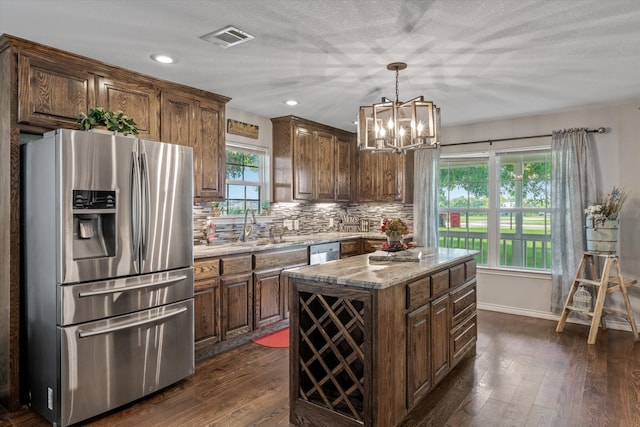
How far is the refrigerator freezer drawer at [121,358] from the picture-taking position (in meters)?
2.35

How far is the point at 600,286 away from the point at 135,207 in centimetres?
436

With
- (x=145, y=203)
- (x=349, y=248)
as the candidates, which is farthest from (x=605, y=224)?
(x=145, y=203)

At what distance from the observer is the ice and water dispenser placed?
2422mm

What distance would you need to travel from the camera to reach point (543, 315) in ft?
15.6

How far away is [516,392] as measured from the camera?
111 inches

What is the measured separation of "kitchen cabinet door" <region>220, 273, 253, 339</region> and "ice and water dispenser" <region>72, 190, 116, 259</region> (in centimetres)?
120

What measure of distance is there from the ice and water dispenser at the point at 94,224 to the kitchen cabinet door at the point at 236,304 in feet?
3.93

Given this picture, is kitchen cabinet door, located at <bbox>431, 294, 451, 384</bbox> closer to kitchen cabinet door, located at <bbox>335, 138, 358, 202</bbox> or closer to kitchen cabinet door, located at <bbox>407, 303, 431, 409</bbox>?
kitchen cabinet door, located at <bbox>407, 303, 431, 409</bbox>

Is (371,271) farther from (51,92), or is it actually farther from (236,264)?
(51,92)

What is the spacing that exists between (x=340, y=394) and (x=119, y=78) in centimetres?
287

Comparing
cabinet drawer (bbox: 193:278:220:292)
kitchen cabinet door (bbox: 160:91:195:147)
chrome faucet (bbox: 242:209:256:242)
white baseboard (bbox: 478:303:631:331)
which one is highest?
kitchen cabinet door (bbox: 160:91:195:147)

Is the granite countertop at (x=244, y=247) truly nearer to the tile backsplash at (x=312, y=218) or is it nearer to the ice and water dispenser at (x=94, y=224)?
the tile backsplash at (x=312, y=218)

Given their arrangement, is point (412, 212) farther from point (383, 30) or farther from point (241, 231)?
point (383, 30)

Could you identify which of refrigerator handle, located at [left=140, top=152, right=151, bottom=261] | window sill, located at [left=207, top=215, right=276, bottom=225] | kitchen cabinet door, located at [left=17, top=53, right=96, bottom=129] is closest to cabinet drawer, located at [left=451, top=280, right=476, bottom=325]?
refrigerator handle, located at [left=140, top=152, right=151, bottom=261]
